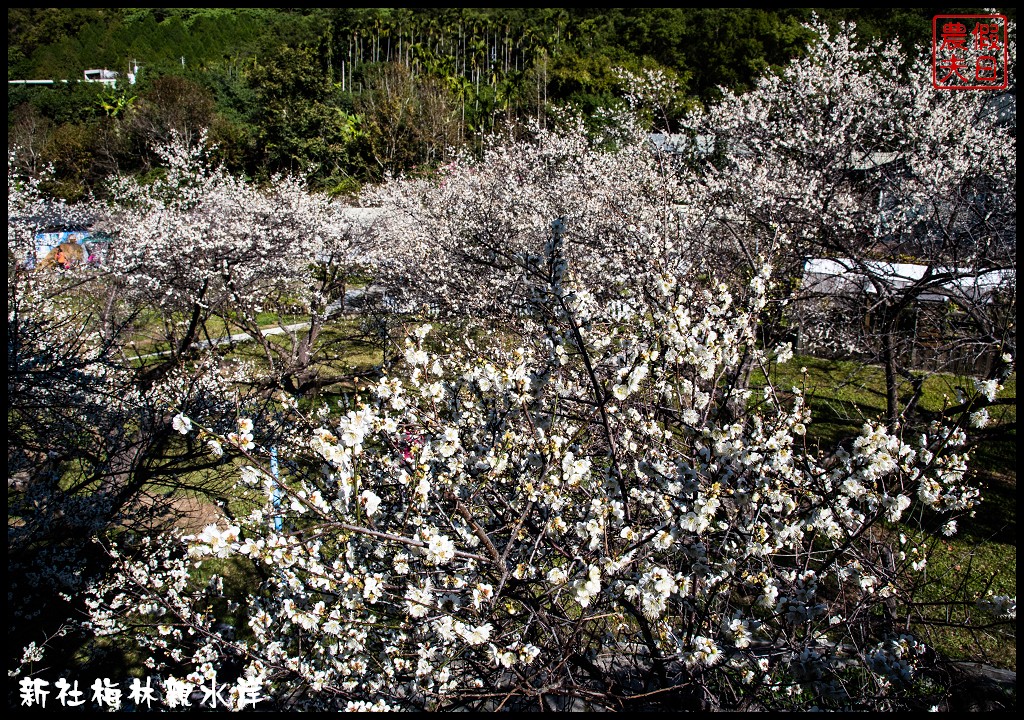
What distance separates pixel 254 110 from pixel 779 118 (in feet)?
109

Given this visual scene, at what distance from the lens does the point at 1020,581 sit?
2102mm

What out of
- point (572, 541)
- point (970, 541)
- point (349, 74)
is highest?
point (349, 74)

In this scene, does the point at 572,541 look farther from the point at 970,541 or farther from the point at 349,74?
the point at 349,74

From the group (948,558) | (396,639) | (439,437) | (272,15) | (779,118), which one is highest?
(272,15)

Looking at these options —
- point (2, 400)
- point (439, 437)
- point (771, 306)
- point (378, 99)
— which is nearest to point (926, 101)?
point (771, 306)

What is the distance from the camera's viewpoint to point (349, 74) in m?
44.4


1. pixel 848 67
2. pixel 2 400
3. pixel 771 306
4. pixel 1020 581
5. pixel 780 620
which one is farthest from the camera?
pixel 848 67

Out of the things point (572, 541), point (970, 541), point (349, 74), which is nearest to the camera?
point (572, 541)

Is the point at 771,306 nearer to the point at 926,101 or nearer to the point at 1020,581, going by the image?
the point at 1020,581

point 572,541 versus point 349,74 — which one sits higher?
point 349,74

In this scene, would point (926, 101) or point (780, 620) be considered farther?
point (926, 101)

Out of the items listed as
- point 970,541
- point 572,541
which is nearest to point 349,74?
point 970,541

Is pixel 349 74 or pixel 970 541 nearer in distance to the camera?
pixel 970 541

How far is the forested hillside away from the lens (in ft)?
94.0
